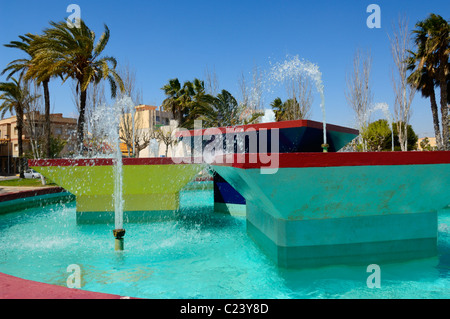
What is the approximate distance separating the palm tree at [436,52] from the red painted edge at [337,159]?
19.5 meters

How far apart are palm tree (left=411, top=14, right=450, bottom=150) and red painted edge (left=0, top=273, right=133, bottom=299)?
898 inches

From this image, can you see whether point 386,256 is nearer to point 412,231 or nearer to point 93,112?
point 412,231

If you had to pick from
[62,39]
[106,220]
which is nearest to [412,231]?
[106,220]

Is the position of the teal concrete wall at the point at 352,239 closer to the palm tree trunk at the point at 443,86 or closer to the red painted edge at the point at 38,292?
the red painted edge at the point at 38,292

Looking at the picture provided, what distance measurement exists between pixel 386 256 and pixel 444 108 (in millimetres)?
21209

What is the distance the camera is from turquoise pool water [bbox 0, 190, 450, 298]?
3.32 metres

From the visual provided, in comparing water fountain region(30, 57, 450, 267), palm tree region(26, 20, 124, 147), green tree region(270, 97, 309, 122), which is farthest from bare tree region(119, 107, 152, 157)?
water fountain region(30, 57, 450, 267)

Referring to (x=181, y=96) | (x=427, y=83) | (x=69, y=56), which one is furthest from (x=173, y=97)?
(x=427, y=83)

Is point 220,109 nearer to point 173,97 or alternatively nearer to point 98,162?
point 173,97

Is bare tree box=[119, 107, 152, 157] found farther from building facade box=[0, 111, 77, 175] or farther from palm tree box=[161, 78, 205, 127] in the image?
building facade box=[0, 111, 77, 175]

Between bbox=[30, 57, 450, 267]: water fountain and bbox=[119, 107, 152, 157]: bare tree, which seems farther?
bbox=[119, 107, 152, 157]: bare tree

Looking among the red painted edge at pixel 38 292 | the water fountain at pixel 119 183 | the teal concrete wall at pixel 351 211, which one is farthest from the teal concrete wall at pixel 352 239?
the water fountain at pixel 119 183

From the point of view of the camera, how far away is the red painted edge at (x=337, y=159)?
3555mm

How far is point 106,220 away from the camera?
7383mm
